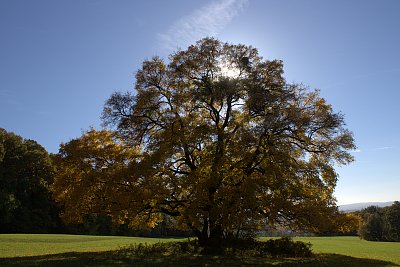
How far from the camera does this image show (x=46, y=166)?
232 feet

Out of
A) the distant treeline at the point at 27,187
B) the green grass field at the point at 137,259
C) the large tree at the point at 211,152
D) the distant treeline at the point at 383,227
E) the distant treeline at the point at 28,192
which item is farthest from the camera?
the distant treeline at the point at 383,227

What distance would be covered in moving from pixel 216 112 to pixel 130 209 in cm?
947

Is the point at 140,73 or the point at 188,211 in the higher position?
the point at 140,73

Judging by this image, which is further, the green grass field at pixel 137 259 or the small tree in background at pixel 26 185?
the small tree in background at pixel 26 185

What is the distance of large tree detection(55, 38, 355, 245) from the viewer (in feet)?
70.8

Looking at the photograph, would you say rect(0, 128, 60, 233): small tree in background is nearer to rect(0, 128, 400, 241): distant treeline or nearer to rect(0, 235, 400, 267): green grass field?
rect(0, 128, 400, 241): distant treeline

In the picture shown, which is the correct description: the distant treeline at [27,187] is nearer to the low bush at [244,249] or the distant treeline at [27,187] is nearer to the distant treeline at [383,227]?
the low bush at [244,249]

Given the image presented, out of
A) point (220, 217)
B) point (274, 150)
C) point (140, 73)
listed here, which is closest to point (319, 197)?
point (274, 150)

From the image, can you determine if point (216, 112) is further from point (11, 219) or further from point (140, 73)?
point (11, 219)

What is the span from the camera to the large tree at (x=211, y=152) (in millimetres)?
21578

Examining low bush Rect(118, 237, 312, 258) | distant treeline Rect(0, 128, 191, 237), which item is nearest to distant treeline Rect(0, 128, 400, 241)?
distant treeline Rect(0, 128, 191, 237)

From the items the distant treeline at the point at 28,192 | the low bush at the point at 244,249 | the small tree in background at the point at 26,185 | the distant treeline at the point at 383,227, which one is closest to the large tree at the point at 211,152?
the low bush at the point at 244,249

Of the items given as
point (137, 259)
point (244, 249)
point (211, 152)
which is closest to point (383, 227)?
point (244, 249)

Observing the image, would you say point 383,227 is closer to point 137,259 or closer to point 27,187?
point 27,187
